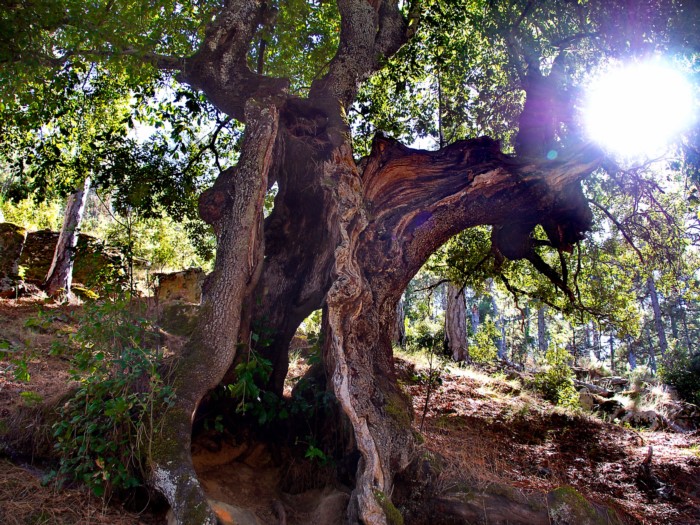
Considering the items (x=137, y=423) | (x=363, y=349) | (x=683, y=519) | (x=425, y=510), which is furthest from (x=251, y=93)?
(x=683, y=519)

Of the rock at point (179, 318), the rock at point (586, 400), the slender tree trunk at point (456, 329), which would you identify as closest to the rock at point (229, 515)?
the rock at point (179, 318)

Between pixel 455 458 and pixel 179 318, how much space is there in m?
6.56

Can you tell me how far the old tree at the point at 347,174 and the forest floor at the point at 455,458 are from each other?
730 millimetres

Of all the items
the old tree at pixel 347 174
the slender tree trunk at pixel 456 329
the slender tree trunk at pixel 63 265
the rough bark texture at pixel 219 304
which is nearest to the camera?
the rough bark texture at pixel 219 304

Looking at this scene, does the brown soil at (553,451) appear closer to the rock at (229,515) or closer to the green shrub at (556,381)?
the green shrub at (556,381)

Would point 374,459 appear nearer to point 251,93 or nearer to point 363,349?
point 363,349

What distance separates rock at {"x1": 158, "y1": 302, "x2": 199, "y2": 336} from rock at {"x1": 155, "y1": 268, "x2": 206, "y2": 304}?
2.30 meters

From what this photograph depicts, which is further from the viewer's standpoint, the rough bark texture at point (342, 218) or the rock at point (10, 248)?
the rock at point (10, 248)

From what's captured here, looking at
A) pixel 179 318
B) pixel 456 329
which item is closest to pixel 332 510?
pixel 179 318

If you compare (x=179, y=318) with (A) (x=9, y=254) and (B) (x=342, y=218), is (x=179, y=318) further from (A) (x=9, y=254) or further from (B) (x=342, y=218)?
(B) (x=342, y=218)

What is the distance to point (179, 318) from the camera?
9758mm

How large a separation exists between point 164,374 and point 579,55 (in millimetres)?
8033

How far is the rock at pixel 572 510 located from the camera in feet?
12.6

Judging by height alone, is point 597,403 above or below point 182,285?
below
